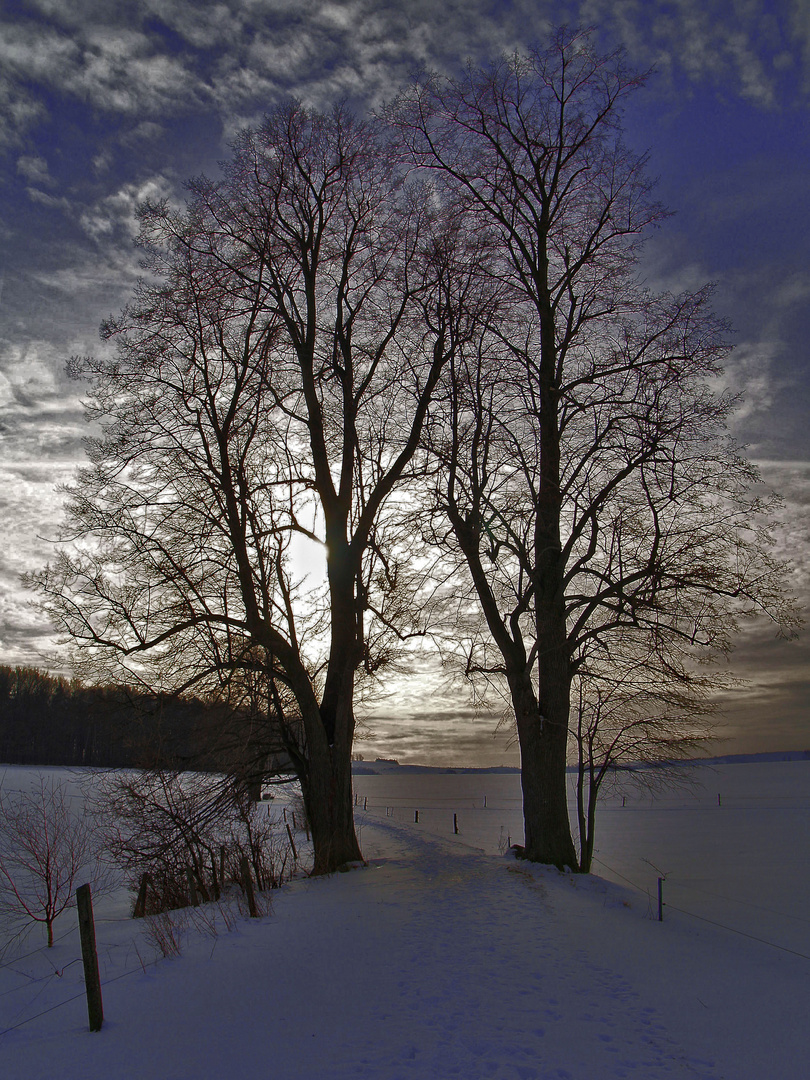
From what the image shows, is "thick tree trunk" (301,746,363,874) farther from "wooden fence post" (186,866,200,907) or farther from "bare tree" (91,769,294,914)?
"wooden fence post" (186,866,200,907)

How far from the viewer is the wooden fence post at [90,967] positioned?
6.27 m

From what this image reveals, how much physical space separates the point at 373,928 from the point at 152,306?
11693 mm

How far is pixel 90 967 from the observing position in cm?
633

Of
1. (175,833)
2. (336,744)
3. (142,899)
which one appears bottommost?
(142,899)

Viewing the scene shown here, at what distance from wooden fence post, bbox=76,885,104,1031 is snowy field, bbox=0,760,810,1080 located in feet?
0.42

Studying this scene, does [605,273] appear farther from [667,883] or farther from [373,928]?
[667,883]

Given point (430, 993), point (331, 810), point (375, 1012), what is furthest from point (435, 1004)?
point (331, 810)

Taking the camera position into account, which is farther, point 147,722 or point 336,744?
point 147,722

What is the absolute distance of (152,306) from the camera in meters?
13.9

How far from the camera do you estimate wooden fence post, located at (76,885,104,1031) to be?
6.27 metres

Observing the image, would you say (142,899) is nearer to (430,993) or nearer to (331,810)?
(331,810)

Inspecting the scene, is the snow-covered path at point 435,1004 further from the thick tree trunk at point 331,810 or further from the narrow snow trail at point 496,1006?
the thick tree trunk at point 331,810

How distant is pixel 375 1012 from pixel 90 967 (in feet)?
8.57

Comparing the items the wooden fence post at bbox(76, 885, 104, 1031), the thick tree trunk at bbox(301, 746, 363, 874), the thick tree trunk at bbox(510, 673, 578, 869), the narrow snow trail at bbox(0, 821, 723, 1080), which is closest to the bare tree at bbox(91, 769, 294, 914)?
the thick tree trunk at bbox(301, 746, 363, 874)
